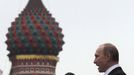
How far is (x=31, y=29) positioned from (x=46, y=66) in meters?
4.73

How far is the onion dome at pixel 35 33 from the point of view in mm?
79688

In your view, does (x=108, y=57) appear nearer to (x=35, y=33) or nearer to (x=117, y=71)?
(x=117, y=71)

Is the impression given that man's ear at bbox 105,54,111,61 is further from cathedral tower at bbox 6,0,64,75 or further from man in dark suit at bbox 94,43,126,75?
cathedral tower at bbox 6,0,64,75

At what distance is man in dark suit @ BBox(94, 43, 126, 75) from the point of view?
18.8 ft

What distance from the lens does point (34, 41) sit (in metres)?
79.8

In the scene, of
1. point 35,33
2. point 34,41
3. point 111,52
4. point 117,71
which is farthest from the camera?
point 34,41

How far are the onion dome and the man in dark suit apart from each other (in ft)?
239

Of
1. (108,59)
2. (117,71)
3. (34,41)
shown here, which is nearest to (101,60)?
(108,59)

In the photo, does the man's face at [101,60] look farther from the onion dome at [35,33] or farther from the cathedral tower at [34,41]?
the onion dome at [35,33]

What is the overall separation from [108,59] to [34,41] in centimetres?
7412

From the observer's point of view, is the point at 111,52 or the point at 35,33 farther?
the point at 35,33

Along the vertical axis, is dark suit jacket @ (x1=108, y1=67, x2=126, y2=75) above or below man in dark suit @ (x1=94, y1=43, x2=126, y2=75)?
below

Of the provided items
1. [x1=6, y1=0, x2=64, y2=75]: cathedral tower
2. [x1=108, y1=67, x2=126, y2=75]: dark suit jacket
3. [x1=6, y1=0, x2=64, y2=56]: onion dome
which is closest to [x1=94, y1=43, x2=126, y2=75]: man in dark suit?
[x1=108, y1=67, x2=126, y2=75]: dark suit jacket

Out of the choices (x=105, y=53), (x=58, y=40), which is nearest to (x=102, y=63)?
(x=105, y=53)
